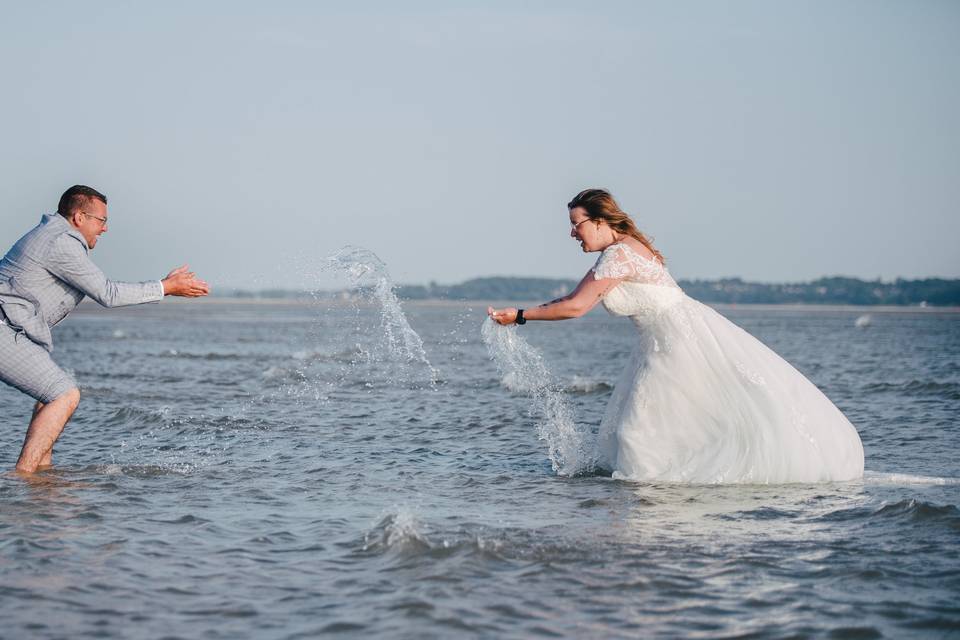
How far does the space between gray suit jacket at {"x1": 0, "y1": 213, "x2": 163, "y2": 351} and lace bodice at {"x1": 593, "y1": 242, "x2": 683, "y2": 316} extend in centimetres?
378

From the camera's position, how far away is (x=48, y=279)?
8.21 meters

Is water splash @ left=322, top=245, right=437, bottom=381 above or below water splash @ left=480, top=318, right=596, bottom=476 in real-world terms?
above

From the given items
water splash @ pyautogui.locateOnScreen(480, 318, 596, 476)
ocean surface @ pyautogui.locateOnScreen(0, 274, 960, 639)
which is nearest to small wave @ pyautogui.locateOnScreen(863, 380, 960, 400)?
ocean surface @ pyautogui.locateOnScreen(0, 274, 960, 639)

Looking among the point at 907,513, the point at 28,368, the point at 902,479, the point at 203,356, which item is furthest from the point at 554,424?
the point at 203,356

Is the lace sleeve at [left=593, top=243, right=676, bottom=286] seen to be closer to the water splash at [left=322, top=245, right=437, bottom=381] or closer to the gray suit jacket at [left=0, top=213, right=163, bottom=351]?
the water splash at [left=322, top=245, right=437, bottom=381]

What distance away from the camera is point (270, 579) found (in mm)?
5801

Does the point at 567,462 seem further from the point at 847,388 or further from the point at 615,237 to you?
the point at 847,388

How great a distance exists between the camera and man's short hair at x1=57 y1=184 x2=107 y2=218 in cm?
828

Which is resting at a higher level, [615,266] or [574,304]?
[615,266]

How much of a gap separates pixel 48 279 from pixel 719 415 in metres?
5.74

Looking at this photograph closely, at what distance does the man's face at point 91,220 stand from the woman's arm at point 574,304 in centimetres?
341

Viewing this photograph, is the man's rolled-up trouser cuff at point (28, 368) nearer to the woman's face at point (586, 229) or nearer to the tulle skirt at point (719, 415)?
the woman's face at point (586, 229)

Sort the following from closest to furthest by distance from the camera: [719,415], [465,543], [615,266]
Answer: [465,543] → [615,266] → [719,415]

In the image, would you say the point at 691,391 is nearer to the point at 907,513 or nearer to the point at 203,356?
the point at 907,513
